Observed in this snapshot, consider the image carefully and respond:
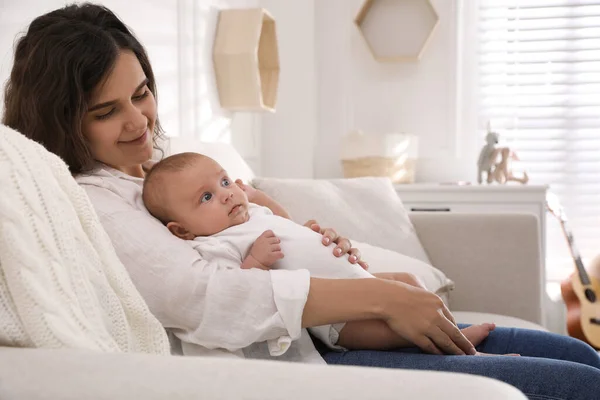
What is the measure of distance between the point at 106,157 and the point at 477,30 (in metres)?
3.02

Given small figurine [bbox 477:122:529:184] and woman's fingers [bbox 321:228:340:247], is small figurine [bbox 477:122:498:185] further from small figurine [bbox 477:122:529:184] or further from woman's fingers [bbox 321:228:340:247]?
woman's fingers [bbox 321:228:340:247]

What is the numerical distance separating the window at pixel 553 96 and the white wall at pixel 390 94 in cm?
18

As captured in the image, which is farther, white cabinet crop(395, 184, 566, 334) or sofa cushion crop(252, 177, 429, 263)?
white cabinet crop(395, 184, 566, 334)

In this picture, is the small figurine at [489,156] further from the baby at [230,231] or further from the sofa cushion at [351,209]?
the baby at [230,231]

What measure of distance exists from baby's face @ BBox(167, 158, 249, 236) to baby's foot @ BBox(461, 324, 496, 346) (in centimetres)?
44

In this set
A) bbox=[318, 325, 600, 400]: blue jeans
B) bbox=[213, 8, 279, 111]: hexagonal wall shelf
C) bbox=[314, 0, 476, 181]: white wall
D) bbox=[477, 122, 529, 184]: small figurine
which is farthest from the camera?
bbox=[314, 0, 476, 181]: white wall

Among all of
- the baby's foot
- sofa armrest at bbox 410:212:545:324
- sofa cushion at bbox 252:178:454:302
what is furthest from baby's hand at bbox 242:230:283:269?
sofa armrest at bbox 410:212:545:324

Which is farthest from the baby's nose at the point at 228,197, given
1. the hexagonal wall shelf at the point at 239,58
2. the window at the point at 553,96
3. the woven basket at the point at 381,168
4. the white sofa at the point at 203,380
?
the window at the point at 553,96

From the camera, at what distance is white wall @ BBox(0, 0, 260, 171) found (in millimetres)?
2453

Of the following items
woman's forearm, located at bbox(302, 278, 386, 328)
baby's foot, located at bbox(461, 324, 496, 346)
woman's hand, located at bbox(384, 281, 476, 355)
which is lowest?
baby's foot, located at bbox(461, 324, 496, 346)

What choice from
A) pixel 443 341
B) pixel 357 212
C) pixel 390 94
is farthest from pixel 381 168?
pixel 443 341

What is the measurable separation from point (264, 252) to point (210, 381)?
0.58 meters

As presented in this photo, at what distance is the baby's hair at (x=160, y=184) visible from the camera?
1152 millimetres

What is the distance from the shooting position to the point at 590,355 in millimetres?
1309
